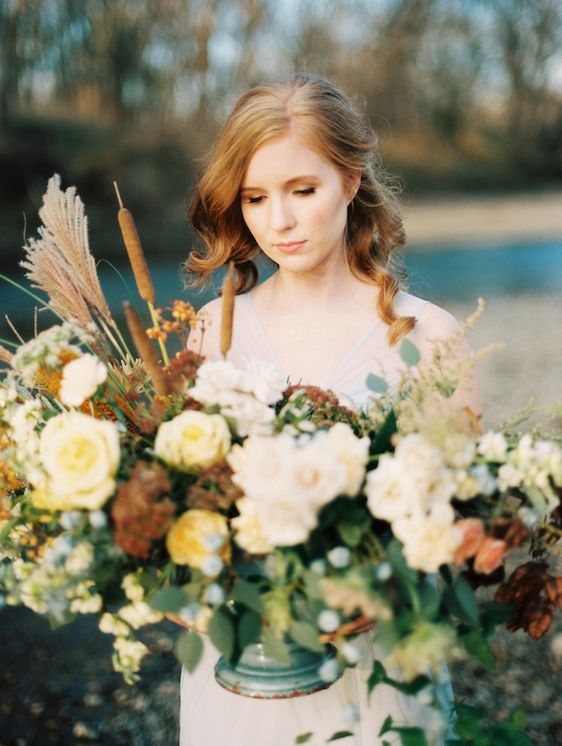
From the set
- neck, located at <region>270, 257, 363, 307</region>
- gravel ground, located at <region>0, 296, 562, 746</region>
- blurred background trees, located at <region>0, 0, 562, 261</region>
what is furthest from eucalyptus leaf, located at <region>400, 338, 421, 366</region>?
blurred background trees, located at <region>0, 0, 562, 261</region>

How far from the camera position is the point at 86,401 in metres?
1.60

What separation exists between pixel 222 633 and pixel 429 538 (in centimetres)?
33

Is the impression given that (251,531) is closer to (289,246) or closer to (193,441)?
(193,441)

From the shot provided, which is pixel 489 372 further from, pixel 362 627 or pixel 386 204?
pixel 362 627

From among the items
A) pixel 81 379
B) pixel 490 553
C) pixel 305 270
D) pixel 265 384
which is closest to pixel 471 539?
pixel 490 553

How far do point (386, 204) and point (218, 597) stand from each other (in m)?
1.50

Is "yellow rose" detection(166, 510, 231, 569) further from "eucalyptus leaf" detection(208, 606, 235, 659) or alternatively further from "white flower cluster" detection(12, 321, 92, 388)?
"white flower cluster" detection(12, 321, 92, 388)

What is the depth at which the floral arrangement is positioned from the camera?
1.21 metres

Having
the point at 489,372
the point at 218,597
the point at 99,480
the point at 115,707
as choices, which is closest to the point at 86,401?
the point at 99,480

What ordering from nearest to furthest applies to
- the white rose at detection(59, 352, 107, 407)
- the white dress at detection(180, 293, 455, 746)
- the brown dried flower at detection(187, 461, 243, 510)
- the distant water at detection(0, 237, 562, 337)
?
the brown dried flower at detection(187, 461, 243, 510) < the white rose at detection(59, 352, 107, 407) < the white dress at detection(180, 293, 455, 746) < the distant water at detection(0, 237, 562, 337)

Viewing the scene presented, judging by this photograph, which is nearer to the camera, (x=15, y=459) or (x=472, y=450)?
(x=472, y=450)

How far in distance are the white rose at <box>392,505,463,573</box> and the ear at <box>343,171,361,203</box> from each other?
3.93ft

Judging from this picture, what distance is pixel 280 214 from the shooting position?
6.59ft

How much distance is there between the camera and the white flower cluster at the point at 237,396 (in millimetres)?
1366
